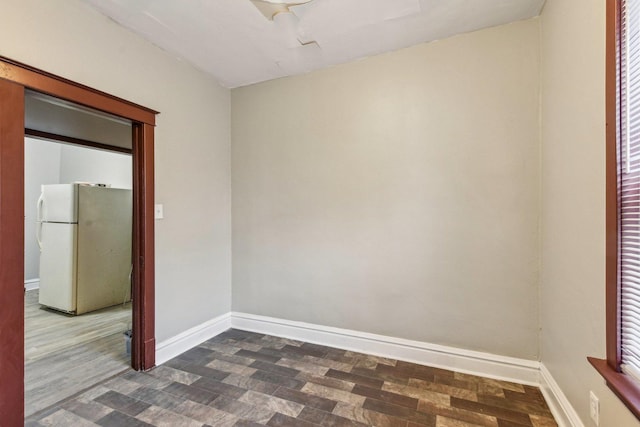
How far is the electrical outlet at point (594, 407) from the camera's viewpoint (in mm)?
1213

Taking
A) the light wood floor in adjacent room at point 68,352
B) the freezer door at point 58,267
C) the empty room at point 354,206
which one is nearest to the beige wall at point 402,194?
the empty room at point 354,206

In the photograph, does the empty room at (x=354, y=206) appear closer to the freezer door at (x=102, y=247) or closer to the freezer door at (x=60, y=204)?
the freezer door at (x=102, y=247)

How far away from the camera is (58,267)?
3684mm

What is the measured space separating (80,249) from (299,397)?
138 inches

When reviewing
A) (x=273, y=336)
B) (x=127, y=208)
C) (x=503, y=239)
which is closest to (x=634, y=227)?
(x=503, y=239)

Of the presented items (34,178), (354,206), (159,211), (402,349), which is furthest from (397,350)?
(34,178)

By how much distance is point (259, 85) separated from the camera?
2.93 metres

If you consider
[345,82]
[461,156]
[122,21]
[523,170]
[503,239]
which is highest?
[122,21]

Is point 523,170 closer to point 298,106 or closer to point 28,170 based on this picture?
point 298,106

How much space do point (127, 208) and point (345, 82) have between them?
3686 mm

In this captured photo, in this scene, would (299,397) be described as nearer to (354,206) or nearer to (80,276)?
(354,206)

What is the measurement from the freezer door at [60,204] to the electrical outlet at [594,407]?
16.4 ft

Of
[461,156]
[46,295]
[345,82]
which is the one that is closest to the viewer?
[461,156]

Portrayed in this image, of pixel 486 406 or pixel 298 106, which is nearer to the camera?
pixel 486 406
